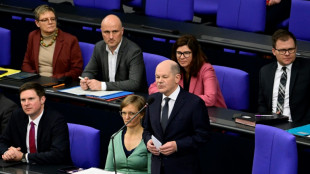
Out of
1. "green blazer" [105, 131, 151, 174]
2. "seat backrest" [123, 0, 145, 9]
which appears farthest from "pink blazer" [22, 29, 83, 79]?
"seat backrest" [123, 0, 145, 9]

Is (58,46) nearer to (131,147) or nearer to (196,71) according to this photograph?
(196,71)

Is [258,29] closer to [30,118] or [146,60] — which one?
[146,60]

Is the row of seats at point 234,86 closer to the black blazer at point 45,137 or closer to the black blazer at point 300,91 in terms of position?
the black blazer at point 300,91

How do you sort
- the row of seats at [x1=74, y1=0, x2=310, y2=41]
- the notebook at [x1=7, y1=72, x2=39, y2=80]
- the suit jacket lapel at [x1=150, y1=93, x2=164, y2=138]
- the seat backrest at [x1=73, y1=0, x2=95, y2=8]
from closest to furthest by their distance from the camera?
the suit jacket lapel at [x1=150, y1=93, x2=164, y2=138] → the notebook at [x1=7, y1=72, x2=39, y2=80] → the row of seats at [x1=74, y1=0, x2=310, y2=41] → the seat backrest at [x1=73, y1=0, x2=95, y2=8]

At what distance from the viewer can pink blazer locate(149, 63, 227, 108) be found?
19.5 feet

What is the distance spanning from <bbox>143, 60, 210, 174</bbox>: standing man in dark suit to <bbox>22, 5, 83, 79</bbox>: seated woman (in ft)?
6.20

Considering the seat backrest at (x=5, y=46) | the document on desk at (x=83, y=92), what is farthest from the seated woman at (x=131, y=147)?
the seat backrest at (x=5, y=46)

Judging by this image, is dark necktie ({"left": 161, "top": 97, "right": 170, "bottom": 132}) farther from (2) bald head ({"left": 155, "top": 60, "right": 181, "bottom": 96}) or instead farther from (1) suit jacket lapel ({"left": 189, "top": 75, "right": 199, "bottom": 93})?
(1) suit jacket lapel ({"left": 189, "top": 75, "right": 199, "bottom": 93})

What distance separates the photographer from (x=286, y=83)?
232 inches

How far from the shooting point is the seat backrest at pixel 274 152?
4871mm

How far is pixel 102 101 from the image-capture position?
6.21m

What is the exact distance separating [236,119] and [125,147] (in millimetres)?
862

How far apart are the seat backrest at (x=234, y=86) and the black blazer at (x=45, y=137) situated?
1451 millimetres

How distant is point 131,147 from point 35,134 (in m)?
0.74
